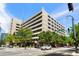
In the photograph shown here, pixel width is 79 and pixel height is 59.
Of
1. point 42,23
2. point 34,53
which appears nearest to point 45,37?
point 42,23

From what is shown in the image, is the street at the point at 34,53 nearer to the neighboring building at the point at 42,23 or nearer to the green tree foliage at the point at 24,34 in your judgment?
the green tree foliage at the point at 24,34

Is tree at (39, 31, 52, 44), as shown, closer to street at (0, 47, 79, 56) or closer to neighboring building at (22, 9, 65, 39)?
neighboring building at (22, 9, 65, 39)

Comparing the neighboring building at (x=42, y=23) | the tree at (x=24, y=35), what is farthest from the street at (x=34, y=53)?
the neighboring building at (x=42, y=23)

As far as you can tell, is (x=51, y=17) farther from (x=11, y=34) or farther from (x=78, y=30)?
(x=78, y=30)

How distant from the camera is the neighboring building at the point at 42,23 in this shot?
2606 cm

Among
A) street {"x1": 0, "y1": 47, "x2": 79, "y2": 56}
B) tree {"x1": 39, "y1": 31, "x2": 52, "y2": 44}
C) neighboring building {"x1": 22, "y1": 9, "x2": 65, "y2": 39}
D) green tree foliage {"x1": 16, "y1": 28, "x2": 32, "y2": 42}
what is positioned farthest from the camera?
tree {"x1": 39, "y1": 31, "x2": 52, "y2": 44}

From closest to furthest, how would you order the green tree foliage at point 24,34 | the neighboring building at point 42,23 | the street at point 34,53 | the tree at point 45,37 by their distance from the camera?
the street at point 34,53
the neighboring building at point 42,23
the green tree foliage at point 24,34
the tree at point 45,37

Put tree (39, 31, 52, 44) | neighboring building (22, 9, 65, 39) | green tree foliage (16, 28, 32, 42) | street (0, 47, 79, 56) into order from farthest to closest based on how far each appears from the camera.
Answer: tree (39, 31, 52, 44)
green tree foliage (16, 28, 32, 42)
neighboring building (22, 9, 65, 39)
street (0, 47, 79, 56)

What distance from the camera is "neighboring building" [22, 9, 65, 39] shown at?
26.1 meters

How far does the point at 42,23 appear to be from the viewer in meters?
27.1

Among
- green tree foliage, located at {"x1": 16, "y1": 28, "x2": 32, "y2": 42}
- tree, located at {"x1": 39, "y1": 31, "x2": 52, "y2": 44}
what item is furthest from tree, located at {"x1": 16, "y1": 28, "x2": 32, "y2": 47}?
tree, located at {"x1": 39, "y1": 31, "x2": 52, "y2": 44}

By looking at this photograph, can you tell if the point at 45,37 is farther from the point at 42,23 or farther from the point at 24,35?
the point at 24,35

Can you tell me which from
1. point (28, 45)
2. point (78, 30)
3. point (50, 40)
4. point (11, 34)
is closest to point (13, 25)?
point (11, 34)

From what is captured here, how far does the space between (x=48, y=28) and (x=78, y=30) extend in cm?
765
